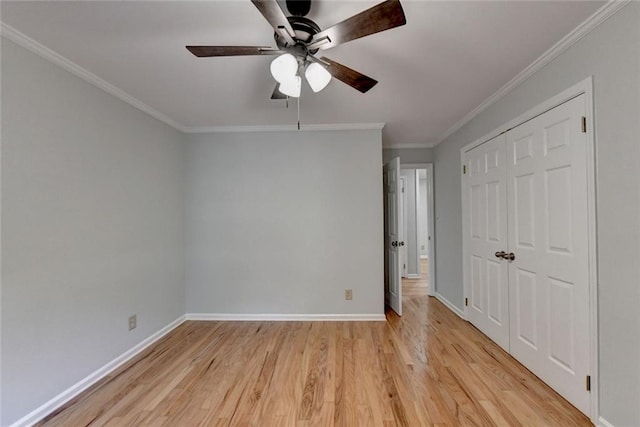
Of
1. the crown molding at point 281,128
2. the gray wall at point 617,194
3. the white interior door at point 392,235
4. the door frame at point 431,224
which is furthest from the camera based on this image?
the door frame at point 431,224

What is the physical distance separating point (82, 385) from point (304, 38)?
112 inches

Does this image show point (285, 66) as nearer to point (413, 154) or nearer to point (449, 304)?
point (413, 154)

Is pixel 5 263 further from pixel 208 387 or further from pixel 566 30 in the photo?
pixel 566 30

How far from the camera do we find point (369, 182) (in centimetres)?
342

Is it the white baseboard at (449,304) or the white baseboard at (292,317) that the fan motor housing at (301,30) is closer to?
the white baseboard at (292,317)

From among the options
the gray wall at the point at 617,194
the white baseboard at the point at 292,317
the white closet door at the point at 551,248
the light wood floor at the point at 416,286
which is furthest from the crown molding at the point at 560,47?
the light wood floor at the point at 416,286

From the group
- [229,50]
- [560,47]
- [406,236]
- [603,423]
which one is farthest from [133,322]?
[406,236]

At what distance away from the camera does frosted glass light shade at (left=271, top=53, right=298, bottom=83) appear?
4.73 ft

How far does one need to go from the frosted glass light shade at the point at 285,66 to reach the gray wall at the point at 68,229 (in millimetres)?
1624

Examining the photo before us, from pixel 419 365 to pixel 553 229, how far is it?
1475 millimetres

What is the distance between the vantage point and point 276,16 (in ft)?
3.93

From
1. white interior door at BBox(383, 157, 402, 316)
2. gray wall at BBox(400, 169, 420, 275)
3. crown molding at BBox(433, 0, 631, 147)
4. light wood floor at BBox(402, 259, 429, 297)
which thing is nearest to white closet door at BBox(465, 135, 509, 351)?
crown molding at BBox(433, 0, 631, 147)

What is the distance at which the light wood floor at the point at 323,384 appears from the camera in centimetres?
178

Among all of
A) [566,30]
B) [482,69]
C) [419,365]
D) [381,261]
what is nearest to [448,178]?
[381,261]
